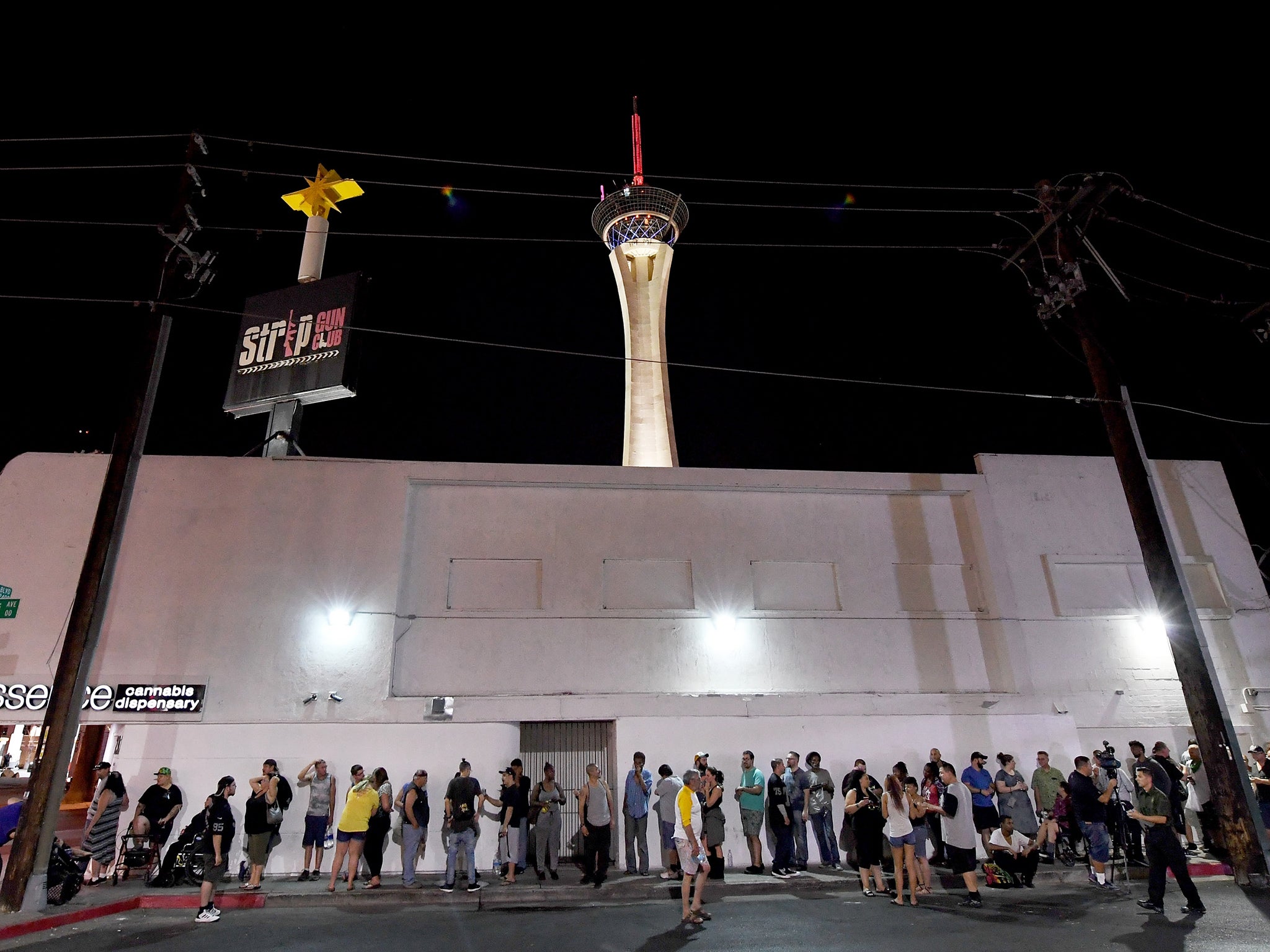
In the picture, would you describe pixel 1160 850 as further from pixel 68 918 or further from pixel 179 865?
pixel 179 865

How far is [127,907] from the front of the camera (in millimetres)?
10383

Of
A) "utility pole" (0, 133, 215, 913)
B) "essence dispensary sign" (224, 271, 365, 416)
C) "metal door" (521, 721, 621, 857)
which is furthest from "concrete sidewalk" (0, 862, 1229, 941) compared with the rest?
"essence dispensary sign" (224, 271, 365, 416)

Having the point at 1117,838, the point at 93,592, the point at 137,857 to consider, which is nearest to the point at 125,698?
the point at 137,857

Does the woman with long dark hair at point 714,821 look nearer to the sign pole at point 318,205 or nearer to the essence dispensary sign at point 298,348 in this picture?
the essence dispensary sign at point 298,348

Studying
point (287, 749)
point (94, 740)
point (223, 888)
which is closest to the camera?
point (223, 888)

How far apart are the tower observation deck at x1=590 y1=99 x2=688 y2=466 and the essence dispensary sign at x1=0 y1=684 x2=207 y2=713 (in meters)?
15.5

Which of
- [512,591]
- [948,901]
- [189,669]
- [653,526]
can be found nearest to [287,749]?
[189,669]

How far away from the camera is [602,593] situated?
15.7m

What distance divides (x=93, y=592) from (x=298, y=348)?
9522 millimetres

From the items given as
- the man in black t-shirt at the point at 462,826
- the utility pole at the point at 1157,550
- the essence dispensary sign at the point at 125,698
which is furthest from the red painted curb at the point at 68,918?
the utility pole at the point at 1157,550

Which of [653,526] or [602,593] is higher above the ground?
[653,526]

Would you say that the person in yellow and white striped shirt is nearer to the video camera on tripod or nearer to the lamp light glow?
the video camera on tripod

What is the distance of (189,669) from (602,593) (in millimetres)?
7827

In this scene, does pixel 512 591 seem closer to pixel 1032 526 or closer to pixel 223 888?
pixel 223 888
